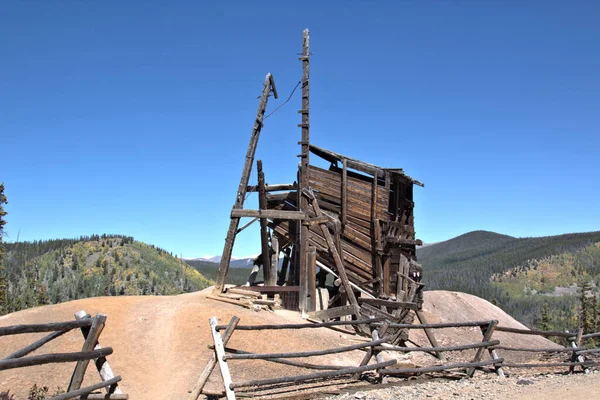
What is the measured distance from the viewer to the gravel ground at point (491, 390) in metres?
8.91

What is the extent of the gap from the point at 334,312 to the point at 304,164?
5.28 metres

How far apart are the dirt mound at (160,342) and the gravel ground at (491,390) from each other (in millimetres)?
2620

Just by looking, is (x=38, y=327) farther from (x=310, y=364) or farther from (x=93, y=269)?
(x=93, y=269)

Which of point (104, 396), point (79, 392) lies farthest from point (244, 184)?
point (79, 392)

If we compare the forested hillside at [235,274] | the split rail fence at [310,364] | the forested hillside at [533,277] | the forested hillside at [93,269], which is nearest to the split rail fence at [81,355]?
the split rail fence at [310,364]

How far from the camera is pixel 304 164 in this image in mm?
17125

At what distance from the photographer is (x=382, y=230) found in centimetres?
1966

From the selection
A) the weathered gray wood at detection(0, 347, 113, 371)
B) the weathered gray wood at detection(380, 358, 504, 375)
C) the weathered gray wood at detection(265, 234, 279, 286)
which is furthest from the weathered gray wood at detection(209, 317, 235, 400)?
the weathered gray wood at detection(265, 234, 279, 286)

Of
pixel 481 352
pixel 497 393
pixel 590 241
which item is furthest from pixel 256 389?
pixel 590 241

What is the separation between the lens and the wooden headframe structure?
17469mm

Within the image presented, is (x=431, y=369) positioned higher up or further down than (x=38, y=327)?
further down

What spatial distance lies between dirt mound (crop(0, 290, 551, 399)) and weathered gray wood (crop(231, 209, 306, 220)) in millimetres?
3064

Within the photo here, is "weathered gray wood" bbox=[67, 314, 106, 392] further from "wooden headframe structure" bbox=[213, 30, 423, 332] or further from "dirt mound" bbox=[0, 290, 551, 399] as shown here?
"wooden headframe structure" bbox=[213, 30, 423, 332]

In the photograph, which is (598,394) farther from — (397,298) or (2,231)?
(2,231)
